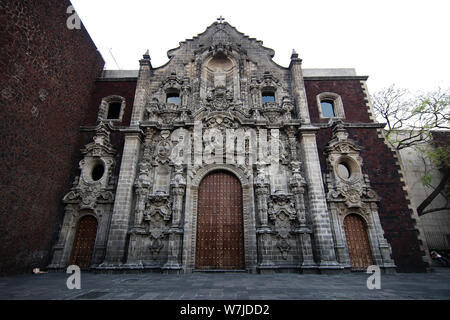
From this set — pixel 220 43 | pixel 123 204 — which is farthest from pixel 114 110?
pixel 220 43

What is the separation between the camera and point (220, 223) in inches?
465

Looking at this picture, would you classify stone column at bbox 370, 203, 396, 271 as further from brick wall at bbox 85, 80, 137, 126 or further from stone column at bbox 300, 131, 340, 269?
brick wall at bbox 85, 80, 137, 126

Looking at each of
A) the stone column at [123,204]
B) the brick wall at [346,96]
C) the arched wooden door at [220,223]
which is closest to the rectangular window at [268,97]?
the brick wall at [346,96]

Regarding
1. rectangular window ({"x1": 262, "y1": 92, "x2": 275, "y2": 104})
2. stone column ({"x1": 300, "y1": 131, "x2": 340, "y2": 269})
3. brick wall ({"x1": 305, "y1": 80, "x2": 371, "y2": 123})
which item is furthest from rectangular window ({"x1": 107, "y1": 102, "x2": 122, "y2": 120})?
brick wall ({"x1": 305, "y1": 80, "x2": 371, "y2": 123})

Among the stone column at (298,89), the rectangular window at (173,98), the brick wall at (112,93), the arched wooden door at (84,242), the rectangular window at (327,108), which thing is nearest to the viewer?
the arched wooden door at (84,242)

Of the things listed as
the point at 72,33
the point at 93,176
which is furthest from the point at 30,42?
the point at 93,176

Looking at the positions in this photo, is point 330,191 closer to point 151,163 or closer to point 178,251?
point 178,251

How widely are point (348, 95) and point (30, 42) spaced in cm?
1825

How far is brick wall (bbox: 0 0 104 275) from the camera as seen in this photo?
930cm

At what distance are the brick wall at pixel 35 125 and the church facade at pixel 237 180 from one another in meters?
0.92

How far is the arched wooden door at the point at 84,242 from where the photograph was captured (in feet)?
37.6

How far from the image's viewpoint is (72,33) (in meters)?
13.5

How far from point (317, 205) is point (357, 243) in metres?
2.88

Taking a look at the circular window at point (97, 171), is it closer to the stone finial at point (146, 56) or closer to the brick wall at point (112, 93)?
the brick wall at point (112, 93)
